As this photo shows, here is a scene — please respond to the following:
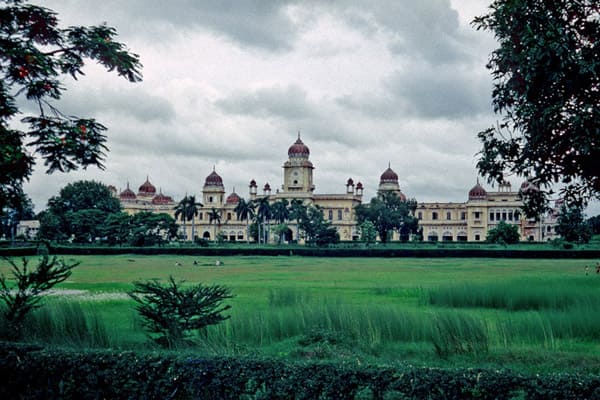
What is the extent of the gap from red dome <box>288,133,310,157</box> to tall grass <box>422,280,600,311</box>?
71.1m

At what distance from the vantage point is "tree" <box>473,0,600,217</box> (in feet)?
43.1

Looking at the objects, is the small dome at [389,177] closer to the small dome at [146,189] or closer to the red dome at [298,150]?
the red dome at [298,150]

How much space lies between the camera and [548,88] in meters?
13.9

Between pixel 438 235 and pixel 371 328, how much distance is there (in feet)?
274

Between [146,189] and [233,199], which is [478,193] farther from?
[146,189]

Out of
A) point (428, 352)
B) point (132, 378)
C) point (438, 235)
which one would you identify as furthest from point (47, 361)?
point (438, 235)

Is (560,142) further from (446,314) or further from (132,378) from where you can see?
(132,378)

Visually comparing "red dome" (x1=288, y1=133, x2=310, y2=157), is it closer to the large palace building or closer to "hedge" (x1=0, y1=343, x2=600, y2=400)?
the large palace building

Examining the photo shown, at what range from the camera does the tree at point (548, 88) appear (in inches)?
517

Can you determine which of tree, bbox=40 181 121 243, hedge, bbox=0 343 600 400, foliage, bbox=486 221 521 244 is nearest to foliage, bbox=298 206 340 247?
foliage, bbox=486 221 521 244

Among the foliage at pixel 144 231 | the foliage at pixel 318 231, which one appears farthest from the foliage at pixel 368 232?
the foliage at pixel 144 231

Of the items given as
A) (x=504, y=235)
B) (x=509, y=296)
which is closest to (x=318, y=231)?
(x=504, y=235)

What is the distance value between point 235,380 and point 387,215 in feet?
203

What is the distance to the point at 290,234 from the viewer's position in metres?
87.1
